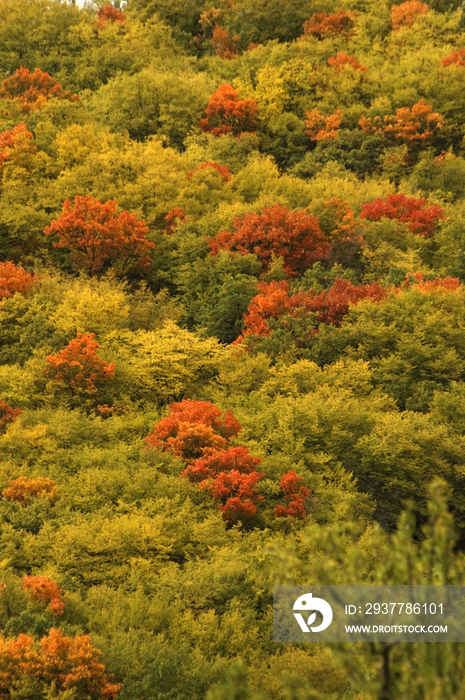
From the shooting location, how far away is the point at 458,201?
40.2 m

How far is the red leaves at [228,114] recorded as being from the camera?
1879 inches

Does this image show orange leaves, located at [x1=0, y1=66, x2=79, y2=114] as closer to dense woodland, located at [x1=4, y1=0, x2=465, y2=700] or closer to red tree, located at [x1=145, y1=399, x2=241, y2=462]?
dense woodland, located at [x1=4, y1=0, x2=465, y2=700]

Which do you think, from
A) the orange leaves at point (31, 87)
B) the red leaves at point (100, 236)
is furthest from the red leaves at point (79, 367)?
the orange leaves at point (31, 87)

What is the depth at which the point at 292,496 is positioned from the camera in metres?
21.7

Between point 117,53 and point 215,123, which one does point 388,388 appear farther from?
point 117,53

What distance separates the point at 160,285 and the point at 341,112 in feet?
68.2

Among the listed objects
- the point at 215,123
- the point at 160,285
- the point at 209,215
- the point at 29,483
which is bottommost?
the point at 29,483

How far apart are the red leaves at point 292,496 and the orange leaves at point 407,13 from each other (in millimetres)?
45507

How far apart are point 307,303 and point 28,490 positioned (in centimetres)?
1438

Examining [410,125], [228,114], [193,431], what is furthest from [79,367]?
[410,125]

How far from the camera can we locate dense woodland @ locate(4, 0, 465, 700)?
15.2 metres

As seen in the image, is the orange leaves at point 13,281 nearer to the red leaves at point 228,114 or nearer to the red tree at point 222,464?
the red tree at point 222,464

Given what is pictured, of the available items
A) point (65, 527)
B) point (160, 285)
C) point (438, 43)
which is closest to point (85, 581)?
point (65, 527)

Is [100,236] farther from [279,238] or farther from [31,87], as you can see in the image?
[31,87]
